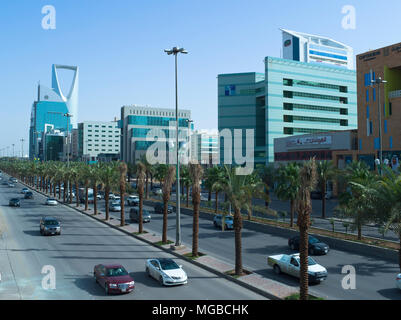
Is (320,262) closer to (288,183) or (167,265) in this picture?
(167,265)

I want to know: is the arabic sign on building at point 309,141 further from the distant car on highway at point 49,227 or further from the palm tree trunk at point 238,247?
the distant car on highway at point 49,227

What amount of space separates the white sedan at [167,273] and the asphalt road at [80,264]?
0.37 metres

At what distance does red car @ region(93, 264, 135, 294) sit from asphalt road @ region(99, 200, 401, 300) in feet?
27.6

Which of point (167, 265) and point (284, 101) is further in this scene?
point (284, 101)

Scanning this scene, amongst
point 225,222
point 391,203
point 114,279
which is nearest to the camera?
point 391,203

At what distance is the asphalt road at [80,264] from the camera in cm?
1820

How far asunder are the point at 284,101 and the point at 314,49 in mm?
36612

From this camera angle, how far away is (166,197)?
3241cm

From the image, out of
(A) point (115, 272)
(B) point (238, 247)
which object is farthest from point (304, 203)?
(A) point (115, 272)

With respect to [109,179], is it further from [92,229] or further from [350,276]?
[350,276]

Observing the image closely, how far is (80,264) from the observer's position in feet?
78.6

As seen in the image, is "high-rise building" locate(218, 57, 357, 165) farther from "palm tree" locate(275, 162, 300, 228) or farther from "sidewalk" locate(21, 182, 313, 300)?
"sidewalk" locate(21, 182, 313, 300)

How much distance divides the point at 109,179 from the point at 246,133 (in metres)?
61.9

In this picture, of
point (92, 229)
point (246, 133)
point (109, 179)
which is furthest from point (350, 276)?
point (246, 133)
